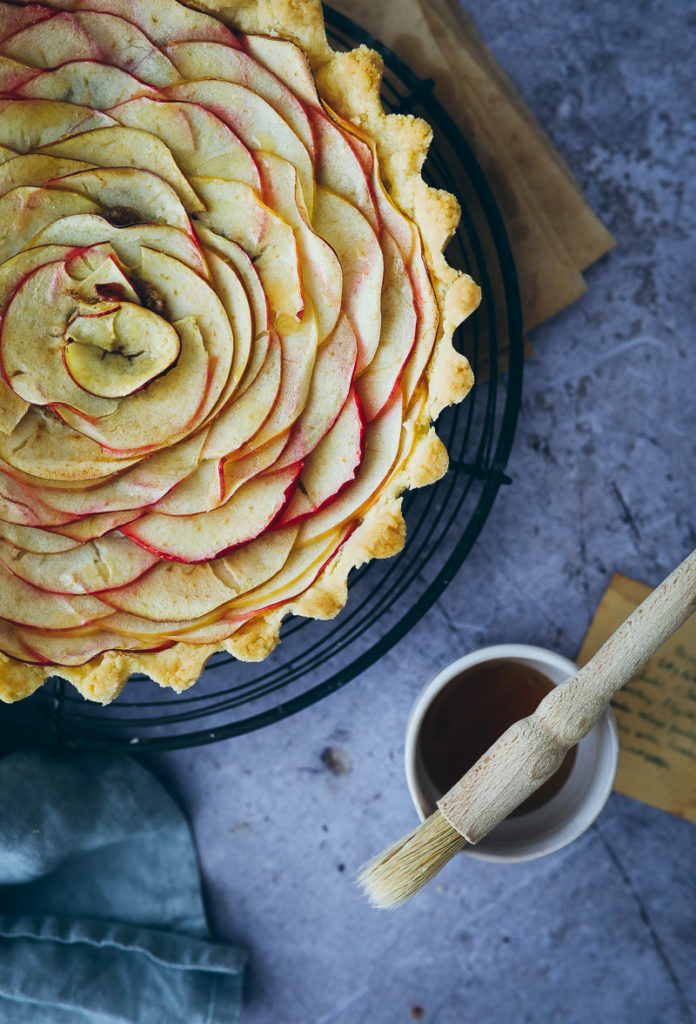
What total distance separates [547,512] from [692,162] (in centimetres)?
71

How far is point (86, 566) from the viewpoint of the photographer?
129cm

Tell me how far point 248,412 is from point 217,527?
6.9 inches

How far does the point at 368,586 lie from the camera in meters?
1.66

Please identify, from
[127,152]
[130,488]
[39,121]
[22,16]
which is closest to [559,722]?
[130,488]

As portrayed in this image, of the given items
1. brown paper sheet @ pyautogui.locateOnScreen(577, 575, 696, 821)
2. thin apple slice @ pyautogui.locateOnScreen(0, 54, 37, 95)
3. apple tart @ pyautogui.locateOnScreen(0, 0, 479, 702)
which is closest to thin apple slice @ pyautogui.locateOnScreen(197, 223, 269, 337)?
apple tart @ pyautogui.locateOnScreen(0, 0, 479, 702)

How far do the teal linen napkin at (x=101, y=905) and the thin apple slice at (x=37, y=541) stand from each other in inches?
20.8

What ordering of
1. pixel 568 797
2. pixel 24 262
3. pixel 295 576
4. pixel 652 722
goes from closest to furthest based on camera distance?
1. pixel 24 262
2. pixel 295 576
3. pixel 568 797
4. pixel 652 722

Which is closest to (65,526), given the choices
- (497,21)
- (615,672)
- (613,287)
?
(615,672)

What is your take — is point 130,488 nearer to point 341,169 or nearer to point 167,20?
point 341,169

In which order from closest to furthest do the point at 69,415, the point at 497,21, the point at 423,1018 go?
1. the point at 69,415
2. the point at 497,21
3. the point at 423,1018

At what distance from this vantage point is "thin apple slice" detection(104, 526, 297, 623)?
129 centimetres

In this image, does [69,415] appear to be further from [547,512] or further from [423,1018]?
[423,1018]

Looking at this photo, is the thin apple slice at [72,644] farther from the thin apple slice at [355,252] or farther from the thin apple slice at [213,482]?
the thin apple slice at [355,252]

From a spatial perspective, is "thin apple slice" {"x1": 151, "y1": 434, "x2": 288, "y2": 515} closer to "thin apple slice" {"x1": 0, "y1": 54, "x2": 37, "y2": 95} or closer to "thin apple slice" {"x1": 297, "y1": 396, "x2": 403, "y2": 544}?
"thin apple slice" {"x1": 297, "y1": 396, "x2": 403, "y2": 544}
